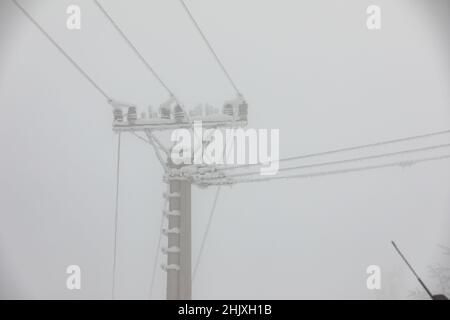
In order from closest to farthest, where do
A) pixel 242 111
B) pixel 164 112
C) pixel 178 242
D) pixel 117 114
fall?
pixel 178 242
pixel 242 111
pixel 164 112
pixel 117 114

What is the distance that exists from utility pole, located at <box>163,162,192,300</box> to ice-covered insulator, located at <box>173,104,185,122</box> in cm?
123

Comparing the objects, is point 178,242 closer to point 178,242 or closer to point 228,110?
point 178,242

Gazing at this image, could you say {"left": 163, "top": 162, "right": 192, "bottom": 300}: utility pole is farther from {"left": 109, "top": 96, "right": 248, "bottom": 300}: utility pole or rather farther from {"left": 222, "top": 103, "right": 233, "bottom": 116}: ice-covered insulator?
{"left": 222, "top": 103, "right": 233, "bottom": 116}: ice-covered insulator

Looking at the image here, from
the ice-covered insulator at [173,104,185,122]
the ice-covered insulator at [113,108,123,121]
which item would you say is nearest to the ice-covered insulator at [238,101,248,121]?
the ice-covered insulator at [173,104,185,122]

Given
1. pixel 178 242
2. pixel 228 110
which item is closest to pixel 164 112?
pixel 228 110

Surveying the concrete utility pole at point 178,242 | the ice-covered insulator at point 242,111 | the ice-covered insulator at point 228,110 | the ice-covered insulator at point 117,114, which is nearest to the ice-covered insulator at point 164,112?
the ice-covered insulator at point 117,114

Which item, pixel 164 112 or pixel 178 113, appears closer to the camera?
pixel 178 113

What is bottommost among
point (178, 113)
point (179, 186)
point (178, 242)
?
point (178, 242)

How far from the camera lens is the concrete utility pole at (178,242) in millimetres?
11336

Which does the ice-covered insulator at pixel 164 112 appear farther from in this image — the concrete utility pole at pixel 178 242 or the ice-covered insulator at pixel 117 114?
the concrete utility pole at pixel 178 242

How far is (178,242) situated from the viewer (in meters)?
11.5

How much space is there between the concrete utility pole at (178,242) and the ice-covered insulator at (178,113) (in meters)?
1.23
